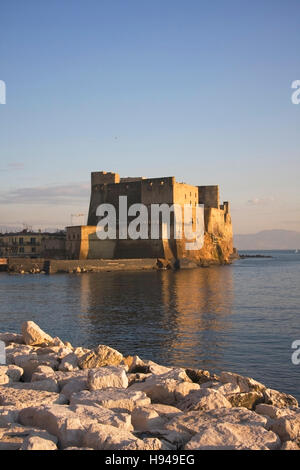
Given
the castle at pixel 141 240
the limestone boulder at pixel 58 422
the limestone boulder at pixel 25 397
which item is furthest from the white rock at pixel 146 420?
the castle at pixel 141 240

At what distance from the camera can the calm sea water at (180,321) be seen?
34.9 feet

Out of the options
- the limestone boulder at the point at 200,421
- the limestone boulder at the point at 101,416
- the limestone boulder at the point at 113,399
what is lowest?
the limestone boulder at the point at 200,421

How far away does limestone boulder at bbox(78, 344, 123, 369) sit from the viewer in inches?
286

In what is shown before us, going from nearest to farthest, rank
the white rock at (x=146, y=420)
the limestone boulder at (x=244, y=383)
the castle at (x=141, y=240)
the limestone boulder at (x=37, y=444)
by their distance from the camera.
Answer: the limestone boulder at (x=37, y=444)
the white rock at (x=146, y=420)
the limestone boulder at (x=244, y=383)
the castle at (x=141, y=240)

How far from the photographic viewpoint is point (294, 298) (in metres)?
23.5

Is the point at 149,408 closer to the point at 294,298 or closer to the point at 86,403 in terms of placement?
the point at 86,403

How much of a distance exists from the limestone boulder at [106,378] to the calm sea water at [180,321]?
3.44m

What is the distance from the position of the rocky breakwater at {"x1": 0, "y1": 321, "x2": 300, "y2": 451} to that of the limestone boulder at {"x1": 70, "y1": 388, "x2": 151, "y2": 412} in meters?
0.01

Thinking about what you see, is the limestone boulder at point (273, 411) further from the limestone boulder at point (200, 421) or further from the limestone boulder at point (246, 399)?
the limestone boulder at point (200, 421)

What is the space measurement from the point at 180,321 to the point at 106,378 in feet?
32.9

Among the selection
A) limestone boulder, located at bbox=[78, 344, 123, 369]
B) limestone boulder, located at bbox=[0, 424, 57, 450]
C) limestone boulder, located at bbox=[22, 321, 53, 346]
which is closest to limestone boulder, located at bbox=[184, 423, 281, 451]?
limestone boulder, located at bbox=[0, 424, 57, 450]

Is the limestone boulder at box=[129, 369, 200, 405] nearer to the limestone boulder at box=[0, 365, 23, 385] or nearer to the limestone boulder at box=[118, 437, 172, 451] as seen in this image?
the limestone boulder at box=[118, 437, 172, 451]

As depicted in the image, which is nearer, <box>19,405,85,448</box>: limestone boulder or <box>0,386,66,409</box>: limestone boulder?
<box>19,405,85,448</box>: limestone boulder

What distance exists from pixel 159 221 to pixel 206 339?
112ft
